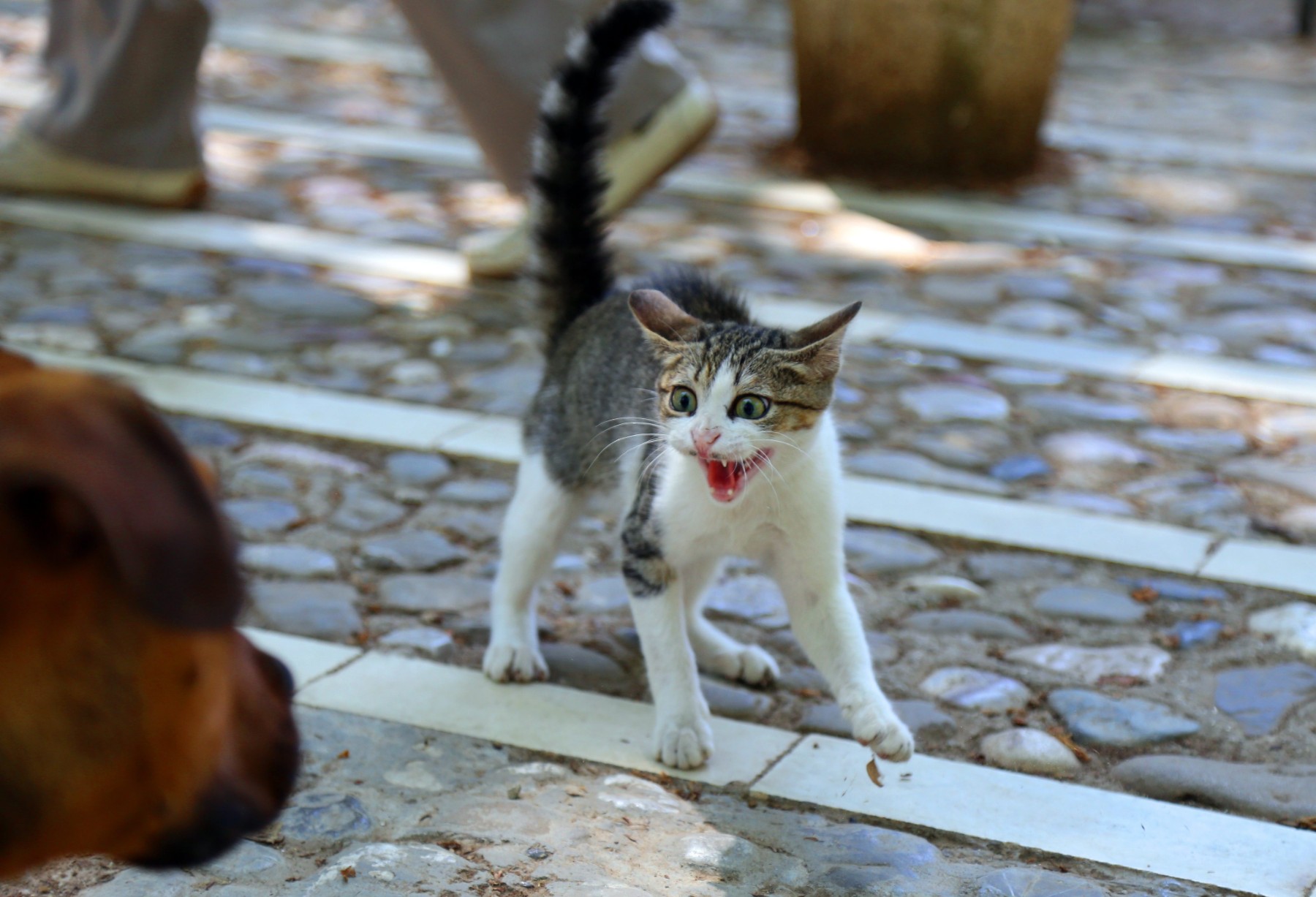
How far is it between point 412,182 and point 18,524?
6.09 m

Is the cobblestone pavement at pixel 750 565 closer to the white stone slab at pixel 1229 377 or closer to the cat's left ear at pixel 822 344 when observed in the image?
the white stone slab at pixel 1229 377

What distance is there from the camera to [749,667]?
3402 mm

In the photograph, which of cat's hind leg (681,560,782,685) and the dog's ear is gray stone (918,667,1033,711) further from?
the dog's ear

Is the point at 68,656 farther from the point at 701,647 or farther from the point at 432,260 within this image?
the point at 432,260

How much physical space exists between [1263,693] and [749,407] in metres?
1.41

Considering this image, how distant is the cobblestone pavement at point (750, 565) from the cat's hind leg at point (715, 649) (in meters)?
0.06

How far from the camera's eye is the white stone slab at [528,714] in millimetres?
3027

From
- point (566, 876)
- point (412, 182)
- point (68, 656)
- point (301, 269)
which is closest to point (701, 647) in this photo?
point (566, 876)

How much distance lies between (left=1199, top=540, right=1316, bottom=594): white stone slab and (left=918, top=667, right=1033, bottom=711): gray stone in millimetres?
851

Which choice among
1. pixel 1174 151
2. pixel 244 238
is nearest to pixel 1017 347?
pixel 244 238

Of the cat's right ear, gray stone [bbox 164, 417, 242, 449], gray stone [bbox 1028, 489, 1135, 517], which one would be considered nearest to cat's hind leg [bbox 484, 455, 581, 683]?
the cat's right ear

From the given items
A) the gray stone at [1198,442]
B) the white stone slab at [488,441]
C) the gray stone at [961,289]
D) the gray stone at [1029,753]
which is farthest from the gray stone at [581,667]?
the gray stone at [961,289]

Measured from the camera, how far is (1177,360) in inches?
212

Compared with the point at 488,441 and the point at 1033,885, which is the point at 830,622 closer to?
the point at 1033,885
